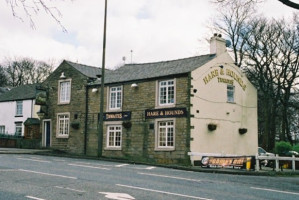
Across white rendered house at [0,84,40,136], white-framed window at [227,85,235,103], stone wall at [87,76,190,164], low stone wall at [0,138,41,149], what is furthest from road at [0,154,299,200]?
white rendered house at [0,84,40,136]

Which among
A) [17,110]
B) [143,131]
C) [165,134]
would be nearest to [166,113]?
[165,134]

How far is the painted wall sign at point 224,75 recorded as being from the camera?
85.9 feet

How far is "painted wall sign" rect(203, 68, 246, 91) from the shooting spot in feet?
85.9

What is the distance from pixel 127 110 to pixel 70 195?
1822 cm

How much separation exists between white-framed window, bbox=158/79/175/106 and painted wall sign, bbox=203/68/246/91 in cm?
225

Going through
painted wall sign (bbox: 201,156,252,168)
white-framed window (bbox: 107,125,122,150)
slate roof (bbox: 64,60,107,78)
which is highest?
slate roof (bbox: 64,60,107,78)

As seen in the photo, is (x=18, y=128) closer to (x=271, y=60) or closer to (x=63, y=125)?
(x=63, y=125)

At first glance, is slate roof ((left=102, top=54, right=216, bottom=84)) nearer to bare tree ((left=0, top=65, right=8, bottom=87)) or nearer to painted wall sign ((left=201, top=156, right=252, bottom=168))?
painted wall sign ((left=201, top=156, right=252, bottom=168))

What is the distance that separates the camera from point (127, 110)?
2805 centimetres

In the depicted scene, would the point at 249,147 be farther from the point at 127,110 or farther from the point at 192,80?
the point at 127,110

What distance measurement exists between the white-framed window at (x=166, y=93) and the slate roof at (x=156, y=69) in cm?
62

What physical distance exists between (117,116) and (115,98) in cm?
157

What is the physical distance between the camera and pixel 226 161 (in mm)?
20859

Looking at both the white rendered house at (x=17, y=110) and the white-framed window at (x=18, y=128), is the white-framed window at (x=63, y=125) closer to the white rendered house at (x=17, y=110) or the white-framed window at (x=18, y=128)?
the white rendered house at (x=17, y=110)
